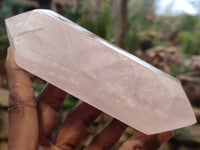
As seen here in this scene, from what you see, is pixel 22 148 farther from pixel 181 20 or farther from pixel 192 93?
pixel 181 20

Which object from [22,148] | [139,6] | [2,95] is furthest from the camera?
[139,6]

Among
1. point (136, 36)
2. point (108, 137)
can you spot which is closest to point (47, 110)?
point (108, 137)

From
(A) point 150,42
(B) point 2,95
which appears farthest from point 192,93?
(A) point 150,42

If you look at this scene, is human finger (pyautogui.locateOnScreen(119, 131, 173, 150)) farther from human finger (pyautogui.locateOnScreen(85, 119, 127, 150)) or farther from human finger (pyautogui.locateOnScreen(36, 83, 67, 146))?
human finger (pyautogui.locateOnScreen(36, 83, 67, 146))

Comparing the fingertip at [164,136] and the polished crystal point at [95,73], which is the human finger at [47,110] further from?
the fingertip at [164,136]

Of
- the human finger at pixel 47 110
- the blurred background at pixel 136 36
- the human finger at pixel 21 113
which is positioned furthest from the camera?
the blurred background at pixel 136 36

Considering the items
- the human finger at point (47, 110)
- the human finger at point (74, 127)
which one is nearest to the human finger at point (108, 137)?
the human finger at point (74, 127)

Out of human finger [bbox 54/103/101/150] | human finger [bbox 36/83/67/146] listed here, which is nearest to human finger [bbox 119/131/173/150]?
human finger [bbox 54/103/101/150]
